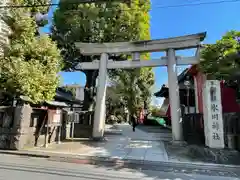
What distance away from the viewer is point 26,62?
33.4 feet

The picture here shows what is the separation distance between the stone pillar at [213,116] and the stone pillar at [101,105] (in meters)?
5.41

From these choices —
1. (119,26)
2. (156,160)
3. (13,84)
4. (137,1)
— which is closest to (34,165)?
(156,160)

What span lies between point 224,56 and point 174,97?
121 inches

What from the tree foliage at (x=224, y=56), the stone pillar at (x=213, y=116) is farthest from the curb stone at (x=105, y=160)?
the tree foliage at (x=224, y=56)

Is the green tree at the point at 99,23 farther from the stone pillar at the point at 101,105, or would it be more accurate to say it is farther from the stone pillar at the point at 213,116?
the stone pillar at the point at 213,116

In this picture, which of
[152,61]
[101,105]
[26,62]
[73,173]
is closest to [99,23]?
[152,61]

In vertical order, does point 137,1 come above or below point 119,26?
above

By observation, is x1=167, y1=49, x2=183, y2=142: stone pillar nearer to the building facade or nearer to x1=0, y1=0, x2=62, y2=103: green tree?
x1=0, y1=0, x2=62, y2=103: green tree

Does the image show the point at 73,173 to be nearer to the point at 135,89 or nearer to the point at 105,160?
the point at 105,160

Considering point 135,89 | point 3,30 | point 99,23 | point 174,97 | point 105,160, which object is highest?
point 99,23

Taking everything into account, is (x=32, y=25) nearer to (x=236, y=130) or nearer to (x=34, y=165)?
(x=34, y=165)

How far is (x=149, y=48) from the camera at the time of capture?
11.0 metres

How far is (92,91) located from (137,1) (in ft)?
26.2

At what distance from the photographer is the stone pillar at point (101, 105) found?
35.4 feet
